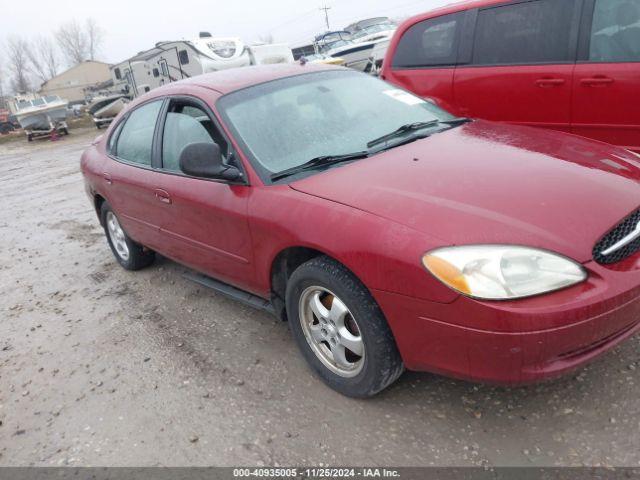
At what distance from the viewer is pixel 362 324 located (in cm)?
233

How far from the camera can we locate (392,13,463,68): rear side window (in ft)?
15.9

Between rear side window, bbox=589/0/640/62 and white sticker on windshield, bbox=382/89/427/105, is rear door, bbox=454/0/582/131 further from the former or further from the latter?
white sticker on windshield, bbox=382/89/427/105

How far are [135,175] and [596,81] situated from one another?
11.7 ft

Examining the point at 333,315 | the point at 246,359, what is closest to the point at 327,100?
the point at 333,315

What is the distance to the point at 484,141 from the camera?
2.93 m

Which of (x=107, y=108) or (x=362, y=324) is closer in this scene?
(x=362, y=324)

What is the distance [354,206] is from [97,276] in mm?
3380

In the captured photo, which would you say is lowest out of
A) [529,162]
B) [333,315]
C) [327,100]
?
[333,315]

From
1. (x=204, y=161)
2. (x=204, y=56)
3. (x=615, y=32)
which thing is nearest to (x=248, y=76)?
(x=204, y=161)

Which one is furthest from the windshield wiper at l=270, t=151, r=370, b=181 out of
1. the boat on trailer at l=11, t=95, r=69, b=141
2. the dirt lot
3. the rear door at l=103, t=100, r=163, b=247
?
the boat on trailer at l=11, t=95, r=69, b=141

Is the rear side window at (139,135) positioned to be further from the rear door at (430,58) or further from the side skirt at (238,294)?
the rear door at (430,58)

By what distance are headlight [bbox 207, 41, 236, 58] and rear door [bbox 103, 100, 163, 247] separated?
1246 cm

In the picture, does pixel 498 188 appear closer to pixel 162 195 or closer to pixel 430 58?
pixel 162 195

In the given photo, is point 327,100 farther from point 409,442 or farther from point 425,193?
point 409,442
